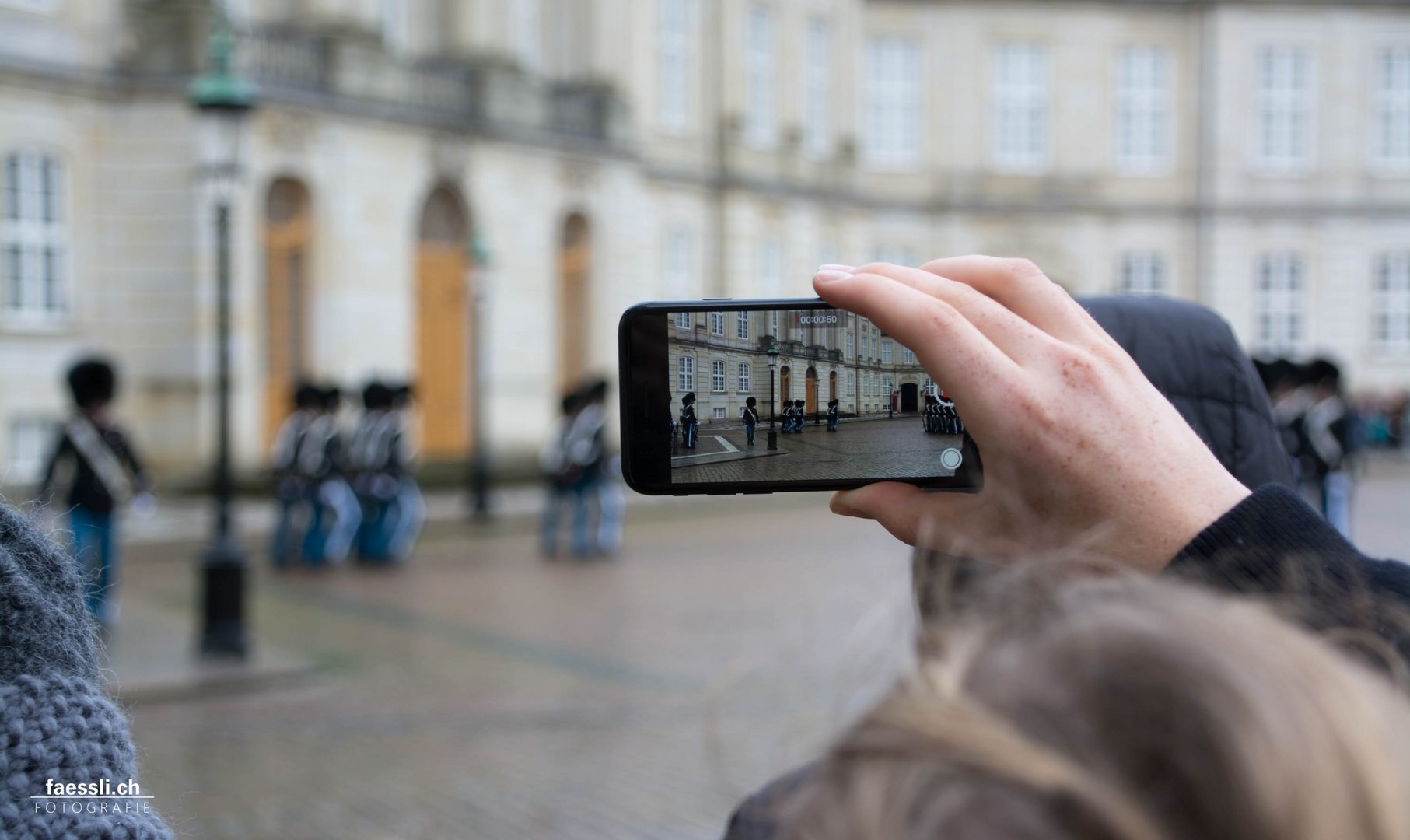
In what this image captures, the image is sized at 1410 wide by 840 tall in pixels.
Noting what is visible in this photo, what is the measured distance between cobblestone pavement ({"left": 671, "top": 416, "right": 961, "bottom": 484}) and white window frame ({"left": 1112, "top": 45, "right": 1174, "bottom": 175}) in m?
42.8

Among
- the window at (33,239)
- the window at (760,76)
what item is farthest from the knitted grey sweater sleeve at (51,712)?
the window at (760,76)

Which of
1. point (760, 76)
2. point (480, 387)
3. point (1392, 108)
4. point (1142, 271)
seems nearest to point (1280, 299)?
point (1142, 271)

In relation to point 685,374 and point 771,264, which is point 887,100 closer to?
point 771,264

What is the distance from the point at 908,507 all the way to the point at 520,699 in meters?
8.07

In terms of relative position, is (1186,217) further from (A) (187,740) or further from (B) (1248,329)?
(A) (187,740)

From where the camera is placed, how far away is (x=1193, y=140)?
42.3 m

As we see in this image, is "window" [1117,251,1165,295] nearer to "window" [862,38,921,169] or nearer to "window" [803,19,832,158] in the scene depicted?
"window" [862,38,921,169]

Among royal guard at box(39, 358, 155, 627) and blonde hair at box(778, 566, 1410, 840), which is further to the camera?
royal guard at box(39, 358, 155, 627)

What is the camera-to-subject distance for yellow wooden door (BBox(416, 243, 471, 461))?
2692cm

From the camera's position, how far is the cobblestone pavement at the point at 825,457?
1.59 metres

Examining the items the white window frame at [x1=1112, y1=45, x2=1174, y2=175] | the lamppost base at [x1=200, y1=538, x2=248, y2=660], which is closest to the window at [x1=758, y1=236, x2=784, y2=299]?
the white window frame at [x1=1112, y1=45, x2=1174, y2=175]

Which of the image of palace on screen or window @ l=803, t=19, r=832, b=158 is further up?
window @ l=803, t=19, r=832, b=158

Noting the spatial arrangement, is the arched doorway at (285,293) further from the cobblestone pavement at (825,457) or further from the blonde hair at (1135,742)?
the blonde hair at (1135,742)

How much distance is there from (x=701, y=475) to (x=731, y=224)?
33.7 metres
